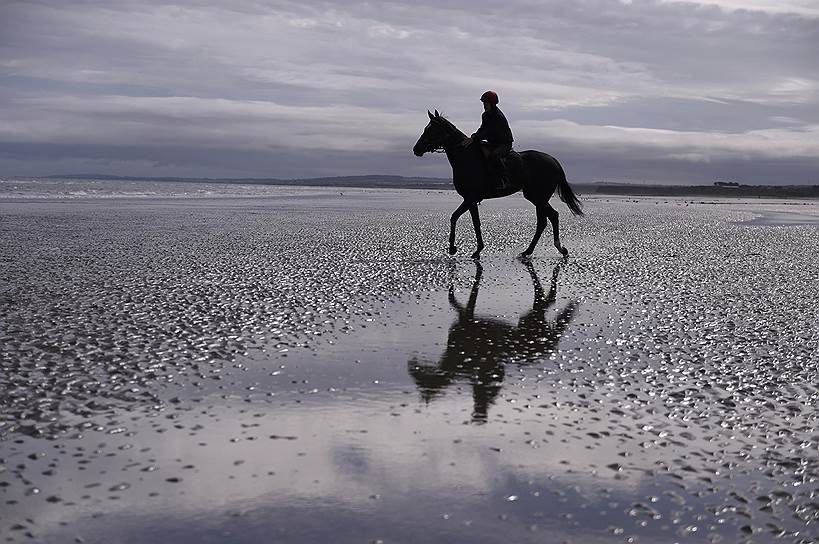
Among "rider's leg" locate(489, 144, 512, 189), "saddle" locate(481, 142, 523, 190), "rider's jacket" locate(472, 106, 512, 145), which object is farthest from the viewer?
"saddle" locate(481, 142, 523, 190)

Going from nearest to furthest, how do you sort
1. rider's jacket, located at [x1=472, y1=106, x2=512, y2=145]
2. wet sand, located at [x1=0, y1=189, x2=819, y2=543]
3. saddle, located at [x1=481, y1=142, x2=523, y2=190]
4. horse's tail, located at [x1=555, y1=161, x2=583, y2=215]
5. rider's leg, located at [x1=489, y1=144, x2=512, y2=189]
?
wet sand, located at [x1=0, y1=189, x2=819, y2=543], rider's jacket, located at [x1=472, y1=106, x2=512, y2=145], rider's leg, located at [x1=489, y1=144, x2=512, y2=189], saddle, located at [x1=481, y1=142, x2=523, y2=190], horse's tail, located at [x1=555, y1=161, x2=583, y2=215]

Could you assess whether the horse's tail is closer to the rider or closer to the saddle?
the saddle

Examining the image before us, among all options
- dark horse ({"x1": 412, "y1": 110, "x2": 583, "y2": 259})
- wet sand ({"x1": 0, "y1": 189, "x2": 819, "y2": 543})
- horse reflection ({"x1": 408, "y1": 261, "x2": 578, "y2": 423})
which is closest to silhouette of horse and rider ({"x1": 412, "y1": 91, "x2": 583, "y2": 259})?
dark horse ({"x1": 412, "y1": 110, "x2": 583, "y2": 259})

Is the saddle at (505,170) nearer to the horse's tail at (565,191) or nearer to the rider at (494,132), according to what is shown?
the rider at (494,132)

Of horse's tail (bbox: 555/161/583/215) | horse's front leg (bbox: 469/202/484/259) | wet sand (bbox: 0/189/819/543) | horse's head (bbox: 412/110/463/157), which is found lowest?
wet sand (bbox: 0/189/819/543)

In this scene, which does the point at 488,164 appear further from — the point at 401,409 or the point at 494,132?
the point at 401,409

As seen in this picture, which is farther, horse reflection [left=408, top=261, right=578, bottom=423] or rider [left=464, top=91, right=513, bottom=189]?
rider [left=464, top=91, right=513, bottom=189]

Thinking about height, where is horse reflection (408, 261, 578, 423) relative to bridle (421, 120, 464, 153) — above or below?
below

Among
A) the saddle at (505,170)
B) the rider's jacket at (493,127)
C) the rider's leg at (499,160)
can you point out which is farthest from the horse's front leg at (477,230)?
the rider's jacket at (493,127)

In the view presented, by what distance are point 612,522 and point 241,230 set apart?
662 inches

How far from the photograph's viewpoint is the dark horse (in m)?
14.1

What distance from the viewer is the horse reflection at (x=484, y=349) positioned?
5305 mm

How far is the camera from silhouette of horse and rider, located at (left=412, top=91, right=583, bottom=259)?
1383cm

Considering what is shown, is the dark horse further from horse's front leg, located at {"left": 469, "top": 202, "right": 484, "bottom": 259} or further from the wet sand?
the wet sand
